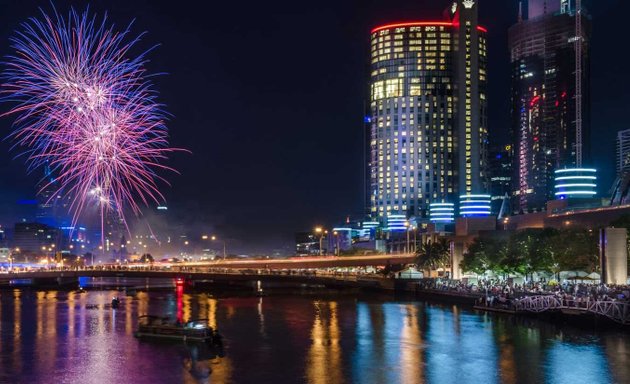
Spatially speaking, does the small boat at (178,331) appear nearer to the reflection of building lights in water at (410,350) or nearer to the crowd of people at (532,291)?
the reflection of building lights in water at (410,350)

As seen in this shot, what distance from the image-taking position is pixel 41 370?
158 feet

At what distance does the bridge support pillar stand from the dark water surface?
14732mm

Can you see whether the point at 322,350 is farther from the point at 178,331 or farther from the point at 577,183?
the point at 577,183

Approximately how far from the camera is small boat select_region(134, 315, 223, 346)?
5834 centimetres

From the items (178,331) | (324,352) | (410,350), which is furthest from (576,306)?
(178,331)

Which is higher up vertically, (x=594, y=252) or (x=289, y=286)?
(x=594, y=252)

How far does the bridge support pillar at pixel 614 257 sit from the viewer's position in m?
78.6

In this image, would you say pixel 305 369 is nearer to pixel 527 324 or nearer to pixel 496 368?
pixel 496 368

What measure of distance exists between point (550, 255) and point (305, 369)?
177ft

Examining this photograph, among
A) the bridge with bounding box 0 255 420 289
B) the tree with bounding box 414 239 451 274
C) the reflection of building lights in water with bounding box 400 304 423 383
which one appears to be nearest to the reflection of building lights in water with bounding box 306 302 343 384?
the reflection of building lights in water with bounding box 400 304 423 383

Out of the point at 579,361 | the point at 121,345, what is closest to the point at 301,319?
the point at 121,345

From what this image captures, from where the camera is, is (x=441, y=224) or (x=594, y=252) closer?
(x=594, y=252)

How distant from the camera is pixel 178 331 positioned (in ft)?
200

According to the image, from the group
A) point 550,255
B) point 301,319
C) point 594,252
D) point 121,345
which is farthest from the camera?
point 550,255
